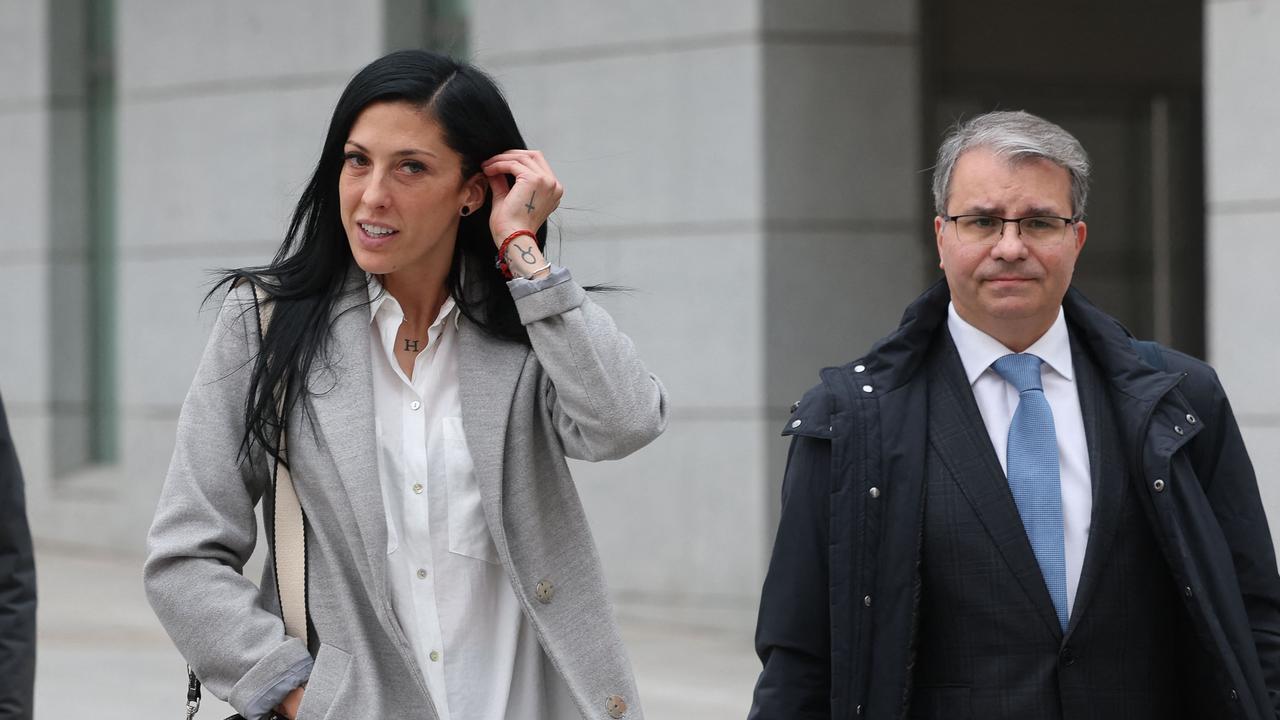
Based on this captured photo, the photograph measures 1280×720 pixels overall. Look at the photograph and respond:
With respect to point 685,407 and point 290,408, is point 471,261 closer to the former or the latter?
point 290,408

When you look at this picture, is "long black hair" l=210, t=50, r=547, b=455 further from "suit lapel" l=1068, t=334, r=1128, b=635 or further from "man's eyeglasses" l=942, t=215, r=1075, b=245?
"suit lapel" l=1068, t=334, r=1128, b=635

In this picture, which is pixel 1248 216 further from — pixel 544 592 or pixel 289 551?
pixel 289 551

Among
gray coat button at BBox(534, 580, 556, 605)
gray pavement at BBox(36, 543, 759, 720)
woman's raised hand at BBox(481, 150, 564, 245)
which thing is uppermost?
woman's raised hand at BBox(481, 150, 564, 245)

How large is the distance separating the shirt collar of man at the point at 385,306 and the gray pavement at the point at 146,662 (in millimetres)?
4963

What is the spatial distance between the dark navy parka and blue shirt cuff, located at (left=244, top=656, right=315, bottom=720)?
0.87m

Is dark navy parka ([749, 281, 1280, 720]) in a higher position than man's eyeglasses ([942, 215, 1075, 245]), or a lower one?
lower

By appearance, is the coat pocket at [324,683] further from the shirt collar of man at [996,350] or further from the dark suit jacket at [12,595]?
the shirt collar of man at [996,350]

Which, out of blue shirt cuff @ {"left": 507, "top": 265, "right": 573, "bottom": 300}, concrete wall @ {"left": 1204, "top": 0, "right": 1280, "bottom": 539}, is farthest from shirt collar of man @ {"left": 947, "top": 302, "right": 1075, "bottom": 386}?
concrete wall @ {"left": 1204, "top": 0, "right": 1280, "bottom": 539}

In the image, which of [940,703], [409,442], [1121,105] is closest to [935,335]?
[940,703]

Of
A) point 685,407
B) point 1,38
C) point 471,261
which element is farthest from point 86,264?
point 471,261

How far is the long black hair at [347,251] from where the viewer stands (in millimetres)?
3617

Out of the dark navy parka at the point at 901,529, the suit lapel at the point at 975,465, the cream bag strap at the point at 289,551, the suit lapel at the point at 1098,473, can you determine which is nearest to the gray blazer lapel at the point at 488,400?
the cream bag strap at the point at 289,551

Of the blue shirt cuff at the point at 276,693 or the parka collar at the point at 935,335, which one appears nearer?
the blue shirt cuff at the point at 276,693

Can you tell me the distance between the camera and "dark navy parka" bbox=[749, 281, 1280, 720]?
3.61m
